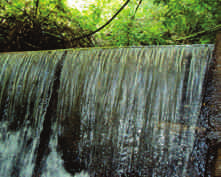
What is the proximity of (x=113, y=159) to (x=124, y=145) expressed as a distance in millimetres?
206

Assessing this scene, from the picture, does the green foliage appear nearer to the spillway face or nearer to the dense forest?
the dense forest

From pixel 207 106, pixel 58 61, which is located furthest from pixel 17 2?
pixel 207 106

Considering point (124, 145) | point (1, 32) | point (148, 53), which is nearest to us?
point (124, 145)

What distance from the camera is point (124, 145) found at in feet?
7.44

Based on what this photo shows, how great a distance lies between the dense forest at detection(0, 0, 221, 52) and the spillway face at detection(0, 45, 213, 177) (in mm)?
1666

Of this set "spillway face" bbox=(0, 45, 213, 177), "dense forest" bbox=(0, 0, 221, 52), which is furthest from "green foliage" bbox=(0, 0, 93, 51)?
"spillway face" bbox=(0, 45, 213, 177)

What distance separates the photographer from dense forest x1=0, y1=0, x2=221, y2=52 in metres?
4.29

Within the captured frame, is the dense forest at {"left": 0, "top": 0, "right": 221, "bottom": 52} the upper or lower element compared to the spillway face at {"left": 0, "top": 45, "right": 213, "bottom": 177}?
upper

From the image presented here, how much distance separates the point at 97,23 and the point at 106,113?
9.78ft

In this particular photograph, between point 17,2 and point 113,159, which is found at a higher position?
point 17,2

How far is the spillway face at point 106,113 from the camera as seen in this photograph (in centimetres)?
208

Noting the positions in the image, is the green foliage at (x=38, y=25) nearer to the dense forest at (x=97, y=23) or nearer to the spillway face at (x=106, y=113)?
the dense forest at (x=97, y=23)

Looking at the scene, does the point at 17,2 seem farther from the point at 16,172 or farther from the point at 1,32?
the point at 16,172

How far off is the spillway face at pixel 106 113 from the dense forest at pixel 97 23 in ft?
5.47
